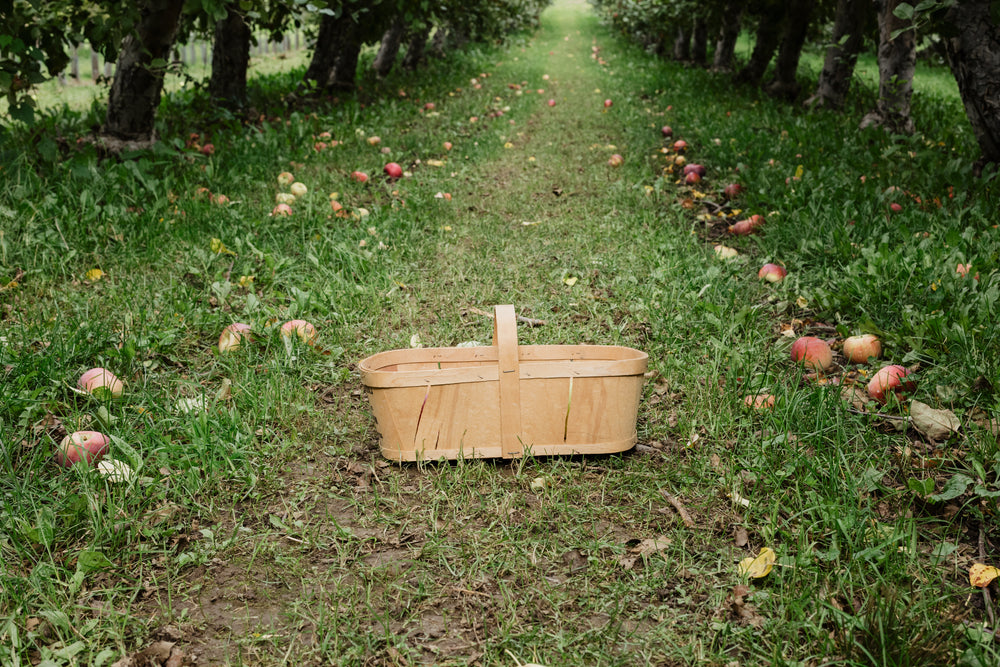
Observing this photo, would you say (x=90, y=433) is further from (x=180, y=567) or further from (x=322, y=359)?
(x=322, y=359)

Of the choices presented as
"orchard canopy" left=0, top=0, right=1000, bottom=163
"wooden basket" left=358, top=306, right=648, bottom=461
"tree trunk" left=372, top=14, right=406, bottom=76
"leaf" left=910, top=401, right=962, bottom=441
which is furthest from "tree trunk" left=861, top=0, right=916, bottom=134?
"tree trunk" left=372, top=14, right=406, bottom=76

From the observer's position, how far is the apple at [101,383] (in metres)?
2.29

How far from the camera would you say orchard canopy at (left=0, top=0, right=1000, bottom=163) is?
402cm

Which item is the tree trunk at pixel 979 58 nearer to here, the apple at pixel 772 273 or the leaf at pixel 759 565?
the apple at pixel 772 273

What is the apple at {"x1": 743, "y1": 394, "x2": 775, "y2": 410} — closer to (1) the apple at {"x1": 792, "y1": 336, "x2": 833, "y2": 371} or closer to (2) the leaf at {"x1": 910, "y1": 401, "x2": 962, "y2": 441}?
(1) the apple at {"x1": 792, "y1": 336, "x2": 833, "y2": 371}

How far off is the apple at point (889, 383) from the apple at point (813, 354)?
20 cm

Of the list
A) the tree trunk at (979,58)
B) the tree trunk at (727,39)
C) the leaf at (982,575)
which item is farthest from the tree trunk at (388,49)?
the leaf at (982,575)

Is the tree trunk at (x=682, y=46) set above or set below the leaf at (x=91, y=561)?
above

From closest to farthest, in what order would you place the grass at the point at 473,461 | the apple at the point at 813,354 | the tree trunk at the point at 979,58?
the grass at the point at 473,461 < the apple at the point at 813,354 < the tree trunk at the point at 979,58

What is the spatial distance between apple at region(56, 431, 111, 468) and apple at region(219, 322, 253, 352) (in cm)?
73

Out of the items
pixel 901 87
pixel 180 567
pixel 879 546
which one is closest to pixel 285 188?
pixel 180 567

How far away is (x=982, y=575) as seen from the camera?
167 cm

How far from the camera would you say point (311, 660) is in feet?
5.05

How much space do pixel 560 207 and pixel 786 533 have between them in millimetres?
3679
